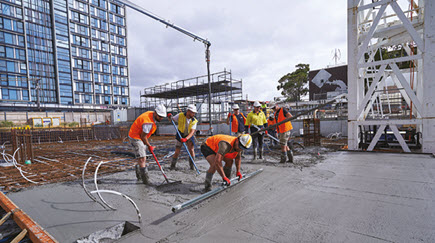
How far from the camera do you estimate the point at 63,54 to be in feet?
139

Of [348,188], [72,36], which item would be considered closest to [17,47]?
[72,36]

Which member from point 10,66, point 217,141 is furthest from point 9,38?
point 217,141

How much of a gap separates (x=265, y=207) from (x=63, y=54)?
5132 centimetres

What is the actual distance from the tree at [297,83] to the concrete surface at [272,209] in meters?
35.4

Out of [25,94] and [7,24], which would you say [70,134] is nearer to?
[25,94]

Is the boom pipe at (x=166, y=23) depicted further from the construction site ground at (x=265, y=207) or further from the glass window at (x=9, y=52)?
the glass window at (x=9, y=52)

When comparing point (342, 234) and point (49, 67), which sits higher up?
point (49, 67)

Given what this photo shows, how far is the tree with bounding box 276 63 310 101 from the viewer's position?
3809 centimetres

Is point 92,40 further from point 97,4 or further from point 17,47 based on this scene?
point 17,47

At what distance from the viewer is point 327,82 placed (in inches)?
1387

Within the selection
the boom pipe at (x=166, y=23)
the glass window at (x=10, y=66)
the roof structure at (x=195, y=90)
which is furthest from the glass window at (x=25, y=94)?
the boom pipe at (x=166, y=23)

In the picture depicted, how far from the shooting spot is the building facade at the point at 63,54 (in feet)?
122

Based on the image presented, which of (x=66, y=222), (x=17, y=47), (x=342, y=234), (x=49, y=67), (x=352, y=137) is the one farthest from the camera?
(x=49, y=67)

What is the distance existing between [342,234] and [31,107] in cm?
5013
